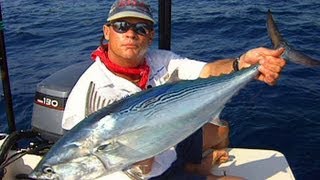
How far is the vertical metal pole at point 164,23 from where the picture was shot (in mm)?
4211

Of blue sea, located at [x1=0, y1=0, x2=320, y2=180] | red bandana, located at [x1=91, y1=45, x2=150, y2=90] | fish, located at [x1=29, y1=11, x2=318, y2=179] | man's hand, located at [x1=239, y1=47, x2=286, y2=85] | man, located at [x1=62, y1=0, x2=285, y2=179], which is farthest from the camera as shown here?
blue sea, located at [x1=0, y1=0, x2=320, y2=180]

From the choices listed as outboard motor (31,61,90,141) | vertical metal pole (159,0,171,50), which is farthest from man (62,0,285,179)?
outboard motor (31,61,90,141)

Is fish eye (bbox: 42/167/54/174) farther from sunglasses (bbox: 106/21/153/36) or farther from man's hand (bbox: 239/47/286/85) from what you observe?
man's hand (bbox: 239/47/286/85)

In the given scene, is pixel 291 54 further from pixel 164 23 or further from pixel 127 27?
pixel 164 23

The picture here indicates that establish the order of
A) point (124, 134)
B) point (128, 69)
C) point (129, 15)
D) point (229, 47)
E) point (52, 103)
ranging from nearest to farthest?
point (124, 134) → point (129, 15) → point (128, 69) → point (52, 103) → point (229, 47)

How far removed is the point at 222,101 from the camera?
262cm

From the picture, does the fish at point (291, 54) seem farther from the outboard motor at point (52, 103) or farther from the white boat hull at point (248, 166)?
the outboard motor at point (52, 103)

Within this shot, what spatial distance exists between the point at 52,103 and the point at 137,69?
4.45 ft

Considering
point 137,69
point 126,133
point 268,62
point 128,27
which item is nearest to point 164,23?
point 137,69

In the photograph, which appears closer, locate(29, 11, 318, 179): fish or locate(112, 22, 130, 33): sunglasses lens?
locate(29, 11, 318, 179): fish

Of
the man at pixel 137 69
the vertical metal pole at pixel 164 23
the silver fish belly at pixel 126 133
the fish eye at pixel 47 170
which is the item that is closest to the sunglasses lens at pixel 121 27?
the man at pixel 137 69

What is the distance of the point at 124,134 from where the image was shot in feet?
7.51

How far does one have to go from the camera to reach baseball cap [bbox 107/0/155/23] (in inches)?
118

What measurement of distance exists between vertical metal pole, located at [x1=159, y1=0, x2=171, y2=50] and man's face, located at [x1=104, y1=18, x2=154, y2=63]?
118cm
